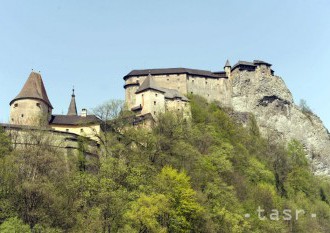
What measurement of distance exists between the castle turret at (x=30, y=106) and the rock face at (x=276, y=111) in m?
38.9

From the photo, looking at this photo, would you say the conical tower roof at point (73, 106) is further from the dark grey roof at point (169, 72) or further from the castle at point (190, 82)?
the dark grey roof at point (169, 72)

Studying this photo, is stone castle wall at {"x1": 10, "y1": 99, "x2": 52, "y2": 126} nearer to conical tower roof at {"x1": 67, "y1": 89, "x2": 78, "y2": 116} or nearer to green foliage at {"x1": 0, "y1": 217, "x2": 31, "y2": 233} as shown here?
conical tower roof at {"x1": 67, "y1": 89, "x2": 78, "y2": 116}

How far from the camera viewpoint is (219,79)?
8312 cm

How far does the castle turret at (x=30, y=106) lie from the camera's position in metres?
49.7

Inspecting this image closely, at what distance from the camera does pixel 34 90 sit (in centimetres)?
5172

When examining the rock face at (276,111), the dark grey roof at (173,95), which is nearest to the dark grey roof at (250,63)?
the rock face at (276,111)

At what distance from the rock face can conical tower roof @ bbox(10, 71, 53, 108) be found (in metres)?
38.1

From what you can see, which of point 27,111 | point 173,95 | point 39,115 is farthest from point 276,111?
point 27,111

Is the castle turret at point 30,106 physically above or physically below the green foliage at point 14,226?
above

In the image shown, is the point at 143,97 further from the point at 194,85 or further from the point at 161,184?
the point at 161,184

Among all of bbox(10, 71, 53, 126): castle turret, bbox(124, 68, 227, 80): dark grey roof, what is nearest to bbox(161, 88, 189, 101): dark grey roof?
bbox(124, 68, 227, 80): dark grey roof

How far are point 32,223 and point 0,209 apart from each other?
81.4 inches

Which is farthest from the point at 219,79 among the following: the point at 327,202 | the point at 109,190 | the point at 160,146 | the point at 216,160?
the point at 109,190

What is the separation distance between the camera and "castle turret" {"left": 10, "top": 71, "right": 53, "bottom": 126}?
4972cm
